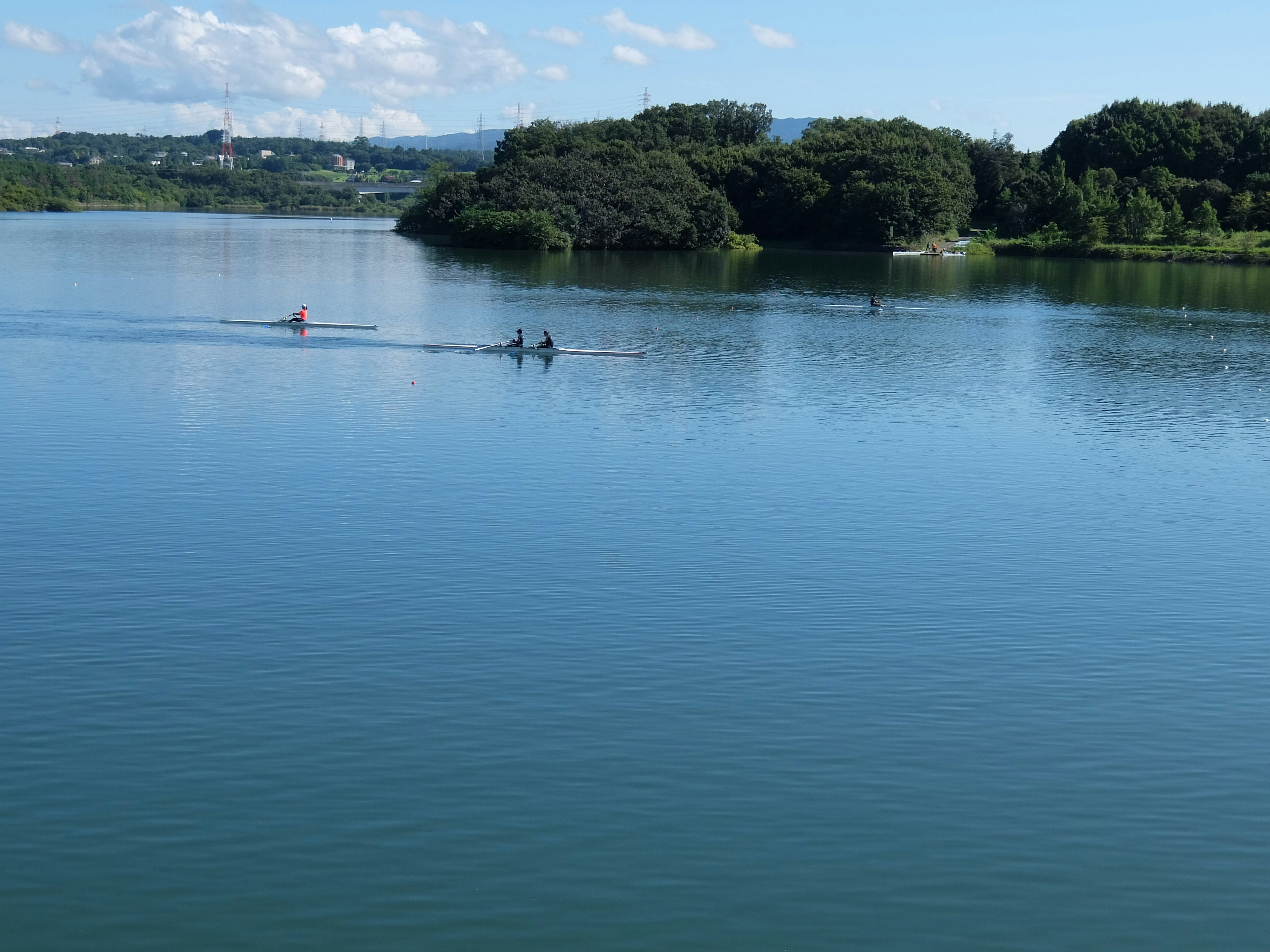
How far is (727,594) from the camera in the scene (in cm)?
2423

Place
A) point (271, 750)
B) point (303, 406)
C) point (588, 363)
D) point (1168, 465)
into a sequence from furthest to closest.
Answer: point (588, 363) → point (303, 406) → point (1168, 465) → point (271, 750)

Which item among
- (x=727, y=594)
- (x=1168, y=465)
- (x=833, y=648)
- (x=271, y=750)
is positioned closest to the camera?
(x=271, y=750)

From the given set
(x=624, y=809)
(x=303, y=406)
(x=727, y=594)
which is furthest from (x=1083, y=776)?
(x=303, y=406)

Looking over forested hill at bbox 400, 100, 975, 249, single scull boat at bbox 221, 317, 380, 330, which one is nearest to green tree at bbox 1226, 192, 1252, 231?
forested hill at bbox 400, 100, 975, 249

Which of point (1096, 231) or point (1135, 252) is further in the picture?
point (1096, 231)

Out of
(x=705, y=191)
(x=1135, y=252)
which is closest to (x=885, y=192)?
(x=705, y=191)

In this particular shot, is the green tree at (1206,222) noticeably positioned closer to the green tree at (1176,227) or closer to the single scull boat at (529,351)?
the green tree at (1176,227)

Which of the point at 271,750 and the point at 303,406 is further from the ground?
the point at 303,406

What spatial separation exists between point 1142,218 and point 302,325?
365 ft

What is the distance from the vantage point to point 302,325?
62500 mm

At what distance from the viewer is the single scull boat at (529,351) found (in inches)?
2221

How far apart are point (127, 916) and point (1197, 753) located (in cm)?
1354

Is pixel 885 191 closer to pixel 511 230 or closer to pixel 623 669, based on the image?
pixel 511 230

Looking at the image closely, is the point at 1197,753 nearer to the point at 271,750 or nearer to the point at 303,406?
the point at 271,750
